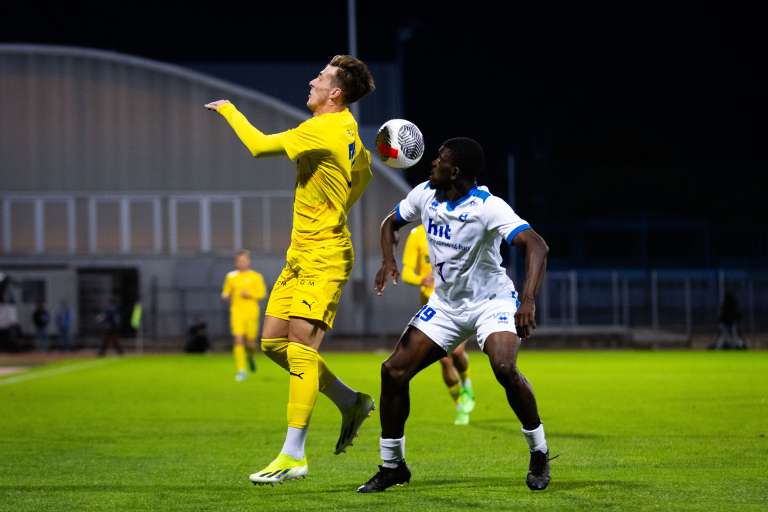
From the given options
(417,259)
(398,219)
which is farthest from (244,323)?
(398,219)

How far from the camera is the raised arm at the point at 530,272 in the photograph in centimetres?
733

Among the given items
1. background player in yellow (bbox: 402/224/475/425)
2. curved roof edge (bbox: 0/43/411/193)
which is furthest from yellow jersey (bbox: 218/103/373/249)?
curved roof edge (bbox: 0/43/411/193)

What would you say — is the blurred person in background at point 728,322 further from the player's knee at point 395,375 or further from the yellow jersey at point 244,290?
the player's knee at point 395,375

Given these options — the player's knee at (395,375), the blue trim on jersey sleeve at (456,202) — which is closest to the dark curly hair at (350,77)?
the blue trim on jersey sleeve at (456,202)

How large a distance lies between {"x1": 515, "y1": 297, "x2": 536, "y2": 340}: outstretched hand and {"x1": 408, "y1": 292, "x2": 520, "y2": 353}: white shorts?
0.38 meters

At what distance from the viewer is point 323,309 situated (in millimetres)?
8000

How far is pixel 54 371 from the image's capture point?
86.8ft

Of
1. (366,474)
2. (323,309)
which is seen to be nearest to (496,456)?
(366,474)

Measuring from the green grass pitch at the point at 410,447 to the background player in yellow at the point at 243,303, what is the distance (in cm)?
124

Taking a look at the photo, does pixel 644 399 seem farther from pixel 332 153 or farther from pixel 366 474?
pixel 332 153

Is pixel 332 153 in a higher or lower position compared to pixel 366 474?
higher

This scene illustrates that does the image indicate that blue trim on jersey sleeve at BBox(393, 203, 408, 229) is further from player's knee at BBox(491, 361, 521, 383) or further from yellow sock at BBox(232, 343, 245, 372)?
yellow sock at BBox(232, 343, 245, 372)

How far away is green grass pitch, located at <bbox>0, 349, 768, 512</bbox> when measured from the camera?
7.55 m

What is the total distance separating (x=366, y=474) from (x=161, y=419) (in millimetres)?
5797
